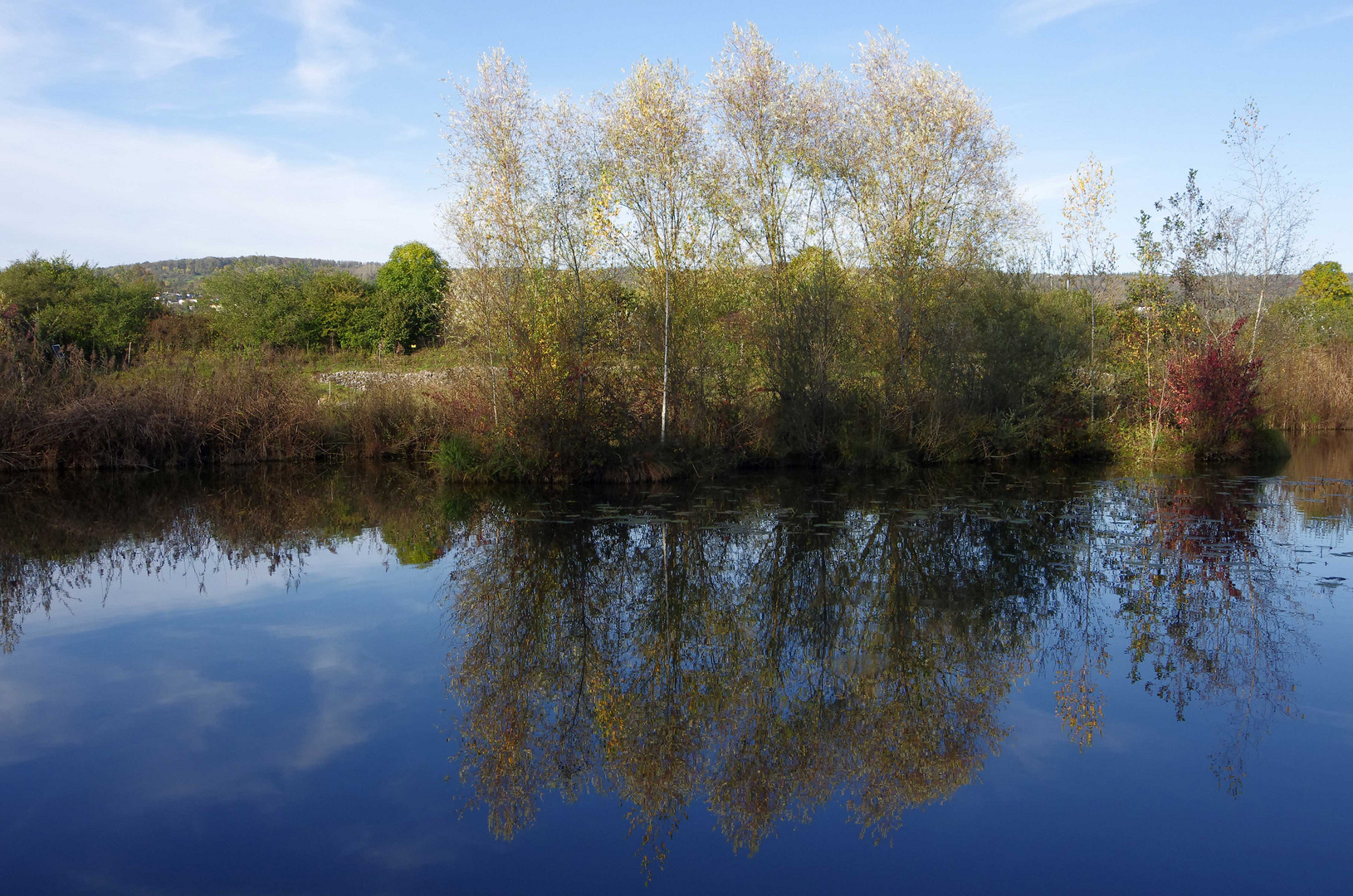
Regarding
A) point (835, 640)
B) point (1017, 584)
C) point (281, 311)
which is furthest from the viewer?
point (281, 311)

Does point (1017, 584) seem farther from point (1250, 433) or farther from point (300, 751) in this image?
point (1250, 433)

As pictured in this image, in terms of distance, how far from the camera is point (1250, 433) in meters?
20.0

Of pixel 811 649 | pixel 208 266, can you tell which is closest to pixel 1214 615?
pixel 811 649

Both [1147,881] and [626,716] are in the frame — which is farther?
[626,716]

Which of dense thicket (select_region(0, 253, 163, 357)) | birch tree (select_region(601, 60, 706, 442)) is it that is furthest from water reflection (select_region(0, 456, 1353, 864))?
dense thicket (select_region(0, 253, 163, 357))

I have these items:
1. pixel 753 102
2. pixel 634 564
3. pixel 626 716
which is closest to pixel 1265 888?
pixel 626 716

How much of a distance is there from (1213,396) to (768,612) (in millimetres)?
16135

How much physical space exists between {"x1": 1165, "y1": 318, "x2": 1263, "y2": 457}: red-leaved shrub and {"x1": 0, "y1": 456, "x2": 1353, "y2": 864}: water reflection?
17.0ft

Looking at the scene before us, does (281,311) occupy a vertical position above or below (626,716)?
above

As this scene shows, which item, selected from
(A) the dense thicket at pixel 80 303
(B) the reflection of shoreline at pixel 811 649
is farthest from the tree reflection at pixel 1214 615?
(A) the dense thicket at pixel 80 303

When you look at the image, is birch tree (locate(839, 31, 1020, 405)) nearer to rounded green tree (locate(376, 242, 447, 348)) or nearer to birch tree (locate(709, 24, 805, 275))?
birch tree (locate(709, 24, 805, 275))

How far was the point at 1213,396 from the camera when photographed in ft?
62.3

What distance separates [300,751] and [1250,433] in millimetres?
21465

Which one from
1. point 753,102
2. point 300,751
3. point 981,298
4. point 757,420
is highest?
point 753,102
